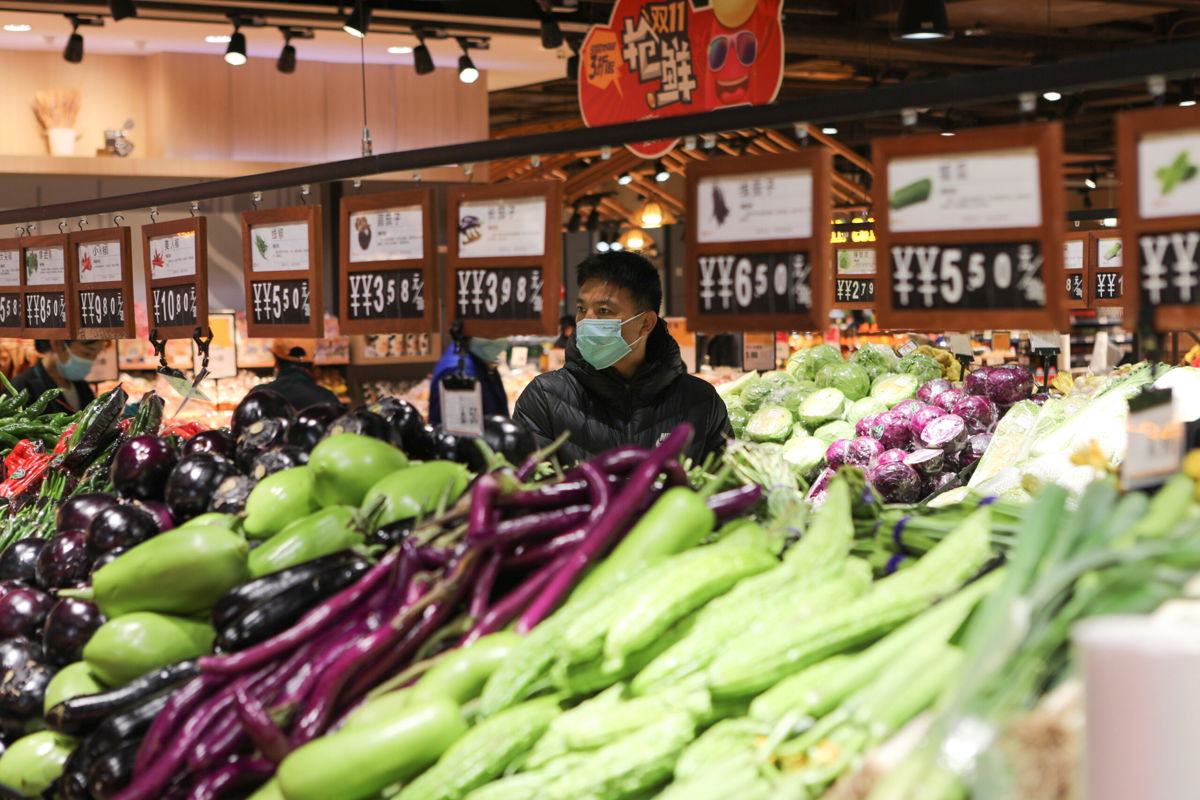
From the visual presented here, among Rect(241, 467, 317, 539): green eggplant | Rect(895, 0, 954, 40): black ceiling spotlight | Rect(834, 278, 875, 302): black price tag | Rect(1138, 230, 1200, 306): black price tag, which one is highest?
Rect(895, 0, 954, 40): black ceiling spotlight

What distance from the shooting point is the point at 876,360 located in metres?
5.55

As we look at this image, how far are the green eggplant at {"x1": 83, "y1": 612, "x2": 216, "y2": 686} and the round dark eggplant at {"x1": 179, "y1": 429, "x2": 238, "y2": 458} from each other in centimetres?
58

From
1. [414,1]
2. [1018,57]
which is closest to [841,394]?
[414,1]

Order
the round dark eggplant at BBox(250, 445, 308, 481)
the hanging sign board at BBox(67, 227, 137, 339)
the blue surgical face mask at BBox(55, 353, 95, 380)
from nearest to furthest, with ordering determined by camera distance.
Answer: the round dark eggplant at BBox(250, 445, 308, 481) < the hanging sign board at BBox(67, 227, 137, 339) < the blue surgical face mask at BBox(55, 353, 95, 380)

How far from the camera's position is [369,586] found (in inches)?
78.7

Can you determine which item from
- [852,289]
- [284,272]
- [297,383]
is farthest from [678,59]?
[284,272]

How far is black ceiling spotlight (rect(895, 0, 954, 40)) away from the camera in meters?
7.48

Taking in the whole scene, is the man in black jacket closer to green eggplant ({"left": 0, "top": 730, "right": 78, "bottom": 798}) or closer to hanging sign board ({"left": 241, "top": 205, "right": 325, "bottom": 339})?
hanging sign board ({"left": 241, "top": 205, "right": 325, "bottom": 339})

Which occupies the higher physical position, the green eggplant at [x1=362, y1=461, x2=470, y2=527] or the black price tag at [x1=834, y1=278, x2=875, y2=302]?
the black price tag at [x1=834, y1=278, x2=875, y2=302]

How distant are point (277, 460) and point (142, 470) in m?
0.36

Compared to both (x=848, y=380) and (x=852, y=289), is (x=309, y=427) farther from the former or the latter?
(x=852, y=289)

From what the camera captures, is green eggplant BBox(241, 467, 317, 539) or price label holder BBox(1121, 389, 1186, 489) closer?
price label holder BBox(1121, 389, 1186, 489)

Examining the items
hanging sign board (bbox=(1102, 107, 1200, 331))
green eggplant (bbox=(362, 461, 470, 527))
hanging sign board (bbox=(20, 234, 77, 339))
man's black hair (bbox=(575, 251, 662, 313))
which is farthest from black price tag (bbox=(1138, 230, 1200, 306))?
hanging sign board (bbox=(20, 234, 77, 339))

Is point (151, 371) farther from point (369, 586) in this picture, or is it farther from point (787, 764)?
point (787, 764)
